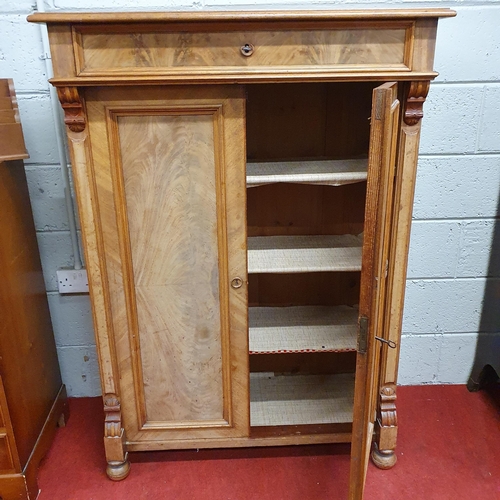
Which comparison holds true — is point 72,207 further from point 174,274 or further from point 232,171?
point 232,171

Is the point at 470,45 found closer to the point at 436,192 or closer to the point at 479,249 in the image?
the point at 436,192

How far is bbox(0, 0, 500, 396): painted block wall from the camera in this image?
1771 mm

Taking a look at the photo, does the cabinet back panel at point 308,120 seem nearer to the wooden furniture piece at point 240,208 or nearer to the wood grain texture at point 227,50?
the wooden furniture piece at point 240,208

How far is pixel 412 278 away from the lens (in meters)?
2.10

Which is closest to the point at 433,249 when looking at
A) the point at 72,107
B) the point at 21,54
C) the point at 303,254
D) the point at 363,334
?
the point at 303,254

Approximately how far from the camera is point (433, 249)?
2051 mm

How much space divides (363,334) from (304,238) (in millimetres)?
734

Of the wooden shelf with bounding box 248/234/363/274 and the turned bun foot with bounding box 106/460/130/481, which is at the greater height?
the wooden shelf with bounding box 248/234/363/274

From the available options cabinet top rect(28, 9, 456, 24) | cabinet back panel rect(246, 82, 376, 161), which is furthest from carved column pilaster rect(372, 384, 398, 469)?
cabinet top rect(28, 9, 456, 24)

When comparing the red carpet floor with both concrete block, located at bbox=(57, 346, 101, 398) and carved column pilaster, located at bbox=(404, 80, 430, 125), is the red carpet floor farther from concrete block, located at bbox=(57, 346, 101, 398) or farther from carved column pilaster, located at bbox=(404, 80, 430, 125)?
carved column pilaster, located at bbox=(404, 80, 430, 125)

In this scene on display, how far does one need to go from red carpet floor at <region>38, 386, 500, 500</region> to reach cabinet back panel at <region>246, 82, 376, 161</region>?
114 centimetres

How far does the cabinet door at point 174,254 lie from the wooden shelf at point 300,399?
0.18 metres

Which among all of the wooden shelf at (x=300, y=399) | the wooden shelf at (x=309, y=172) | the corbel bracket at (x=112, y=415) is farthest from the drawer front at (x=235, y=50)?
the wooden shelf at (x=300, y=399)

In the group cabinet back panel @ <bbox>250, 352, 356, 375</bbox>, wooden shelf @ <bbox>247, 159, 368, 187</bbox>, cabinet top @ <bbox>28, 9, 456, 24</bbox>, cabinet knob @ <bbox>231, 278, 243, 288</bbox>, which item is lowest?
cabinet back panel @ <bbox>250, 352, 356, 375</bbox>
